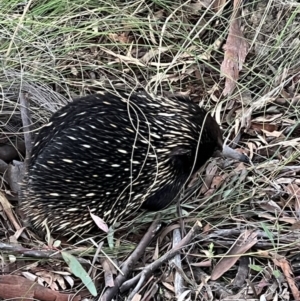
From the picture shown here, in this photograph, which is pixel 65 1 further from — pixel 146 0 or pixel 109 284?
pixel 109 284

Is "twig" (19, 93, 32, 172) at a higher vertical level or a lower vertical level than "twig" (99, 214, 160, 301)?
higher

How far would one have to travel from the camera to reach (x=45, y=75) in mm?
2295

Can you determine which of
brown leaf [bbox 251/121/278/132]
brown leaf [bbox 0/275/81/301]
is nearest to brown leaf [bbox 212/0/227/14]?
brown leaf [bbox 251/121/278/132]

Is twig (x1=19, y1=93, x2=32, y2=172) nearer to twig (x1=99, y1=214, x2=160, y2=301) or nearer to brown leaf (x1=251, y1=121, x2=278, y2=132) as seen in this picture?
twig (x1=99, y1=214, x2=160, y2=301)

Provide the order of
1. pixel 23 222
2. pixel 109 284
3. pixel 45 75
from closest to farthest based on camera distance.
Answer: pixel 109 284 < pixel 23 222 < pixel 45 75

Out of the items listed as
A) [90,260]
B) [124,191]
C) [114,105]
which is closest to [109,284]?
[90,260]

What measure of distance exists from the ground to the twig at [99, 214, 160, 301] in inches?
1.0

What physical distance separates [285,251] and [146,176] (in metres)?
0.46

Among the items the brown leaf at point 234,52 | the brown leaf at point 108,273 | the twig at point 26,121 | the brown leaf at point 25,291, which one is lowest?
the brown leaf at point 25,291

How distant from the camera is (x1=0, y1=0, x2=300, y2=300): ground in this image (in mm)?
2010

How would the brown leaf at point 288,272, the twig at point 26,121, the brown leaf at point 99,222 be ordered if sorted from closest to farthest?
1. the brown leaf at point 288,272
2. the brown leaf at point 99,222
3. the twig at point 26,121

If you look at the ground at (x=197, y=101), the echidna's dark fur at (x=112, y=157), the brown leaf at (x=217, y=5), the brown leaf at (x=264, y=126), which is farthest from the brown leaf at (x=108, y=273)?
the brown leaf at (x=217, y=5)

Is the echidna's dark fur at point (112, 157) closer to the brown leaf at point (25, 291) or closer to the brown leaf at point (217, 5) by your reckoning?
the brown leaf at point (25, 291)

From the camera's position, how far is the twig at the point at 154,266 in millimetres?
1972
